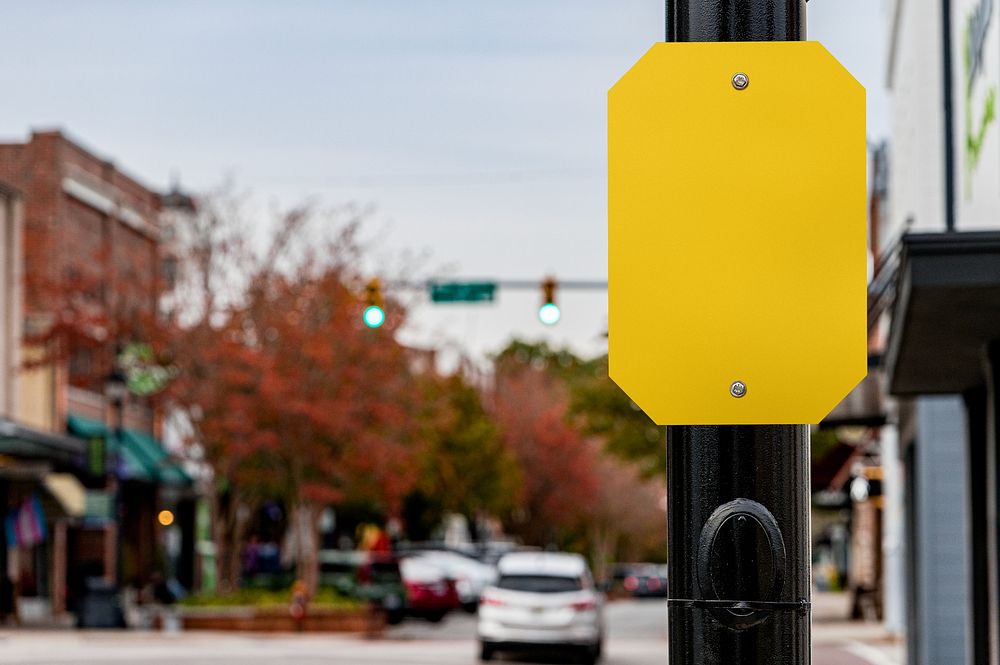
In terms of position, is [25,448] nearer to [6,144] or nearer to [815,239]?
[6,144]

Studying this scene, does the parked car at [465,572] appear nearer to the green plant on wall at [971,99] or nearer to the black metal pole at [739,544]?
the green plant on wall at [971,99]

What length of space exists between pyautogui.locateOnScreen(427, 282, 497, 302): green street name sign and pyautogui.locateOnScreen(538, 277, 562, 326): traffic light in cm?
80

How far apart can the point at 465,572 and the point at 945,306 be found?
37833 mm

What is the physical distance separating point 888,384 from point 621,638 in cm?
2228

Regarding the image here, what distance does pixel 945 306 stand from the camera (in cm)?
919

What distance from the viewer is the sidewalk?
26.6m

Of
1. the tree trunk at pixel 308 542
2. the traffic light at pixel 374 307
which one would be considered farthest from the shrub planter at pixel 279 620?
the traffic light at pixel 374 307

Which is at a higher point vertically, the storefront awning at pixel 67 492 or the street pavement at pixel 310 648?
the storefront awning at pixel 67 492

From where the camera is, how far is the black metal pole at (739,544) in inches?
101

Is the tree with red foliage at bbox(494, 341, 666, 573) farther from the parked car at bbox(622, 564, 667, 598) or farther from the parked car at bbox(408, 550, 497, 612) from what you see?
the parked car at bbox(408, 550, 497, 612)

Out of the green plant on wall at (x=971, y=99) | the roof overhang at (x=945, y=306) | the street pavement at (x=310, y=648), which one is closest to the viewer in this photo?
the roof overhang at (x=945, y=306)

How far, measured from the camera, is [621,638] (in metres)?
34.9

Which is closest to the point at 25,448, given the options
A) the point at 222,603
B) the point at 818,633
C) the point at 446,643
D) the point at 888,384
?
the point at 222,603

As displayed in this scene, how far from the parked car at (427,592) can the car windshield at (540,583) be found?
13.7m
